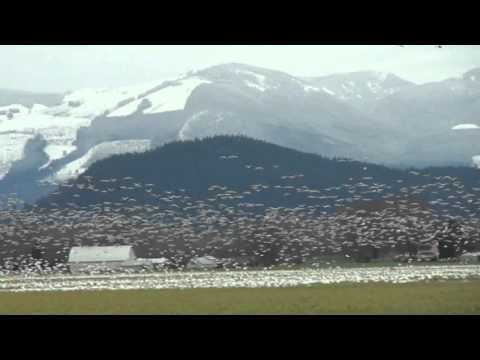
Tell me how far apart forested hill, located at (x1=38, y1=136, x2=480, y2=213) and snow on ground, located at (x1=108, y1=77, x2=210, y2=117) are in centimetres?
39

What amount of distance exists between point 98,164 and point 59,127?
561 mm

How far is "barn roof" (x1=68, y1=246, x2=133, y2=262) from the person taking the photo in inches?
307

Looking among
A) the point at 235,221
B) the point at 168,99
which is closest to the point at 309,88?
the point at 168,99

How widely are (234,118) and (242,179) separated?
2.07 ft

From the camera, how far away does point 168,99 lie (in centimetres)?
783

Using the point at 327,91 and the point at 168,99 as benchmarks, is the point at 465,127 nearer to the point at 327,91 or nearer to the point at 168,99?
the point at 327,91

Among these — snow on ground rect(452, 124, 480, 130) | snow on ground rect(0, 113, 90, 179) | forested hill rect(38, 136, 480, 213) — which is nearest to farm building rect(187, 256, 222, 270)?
forested hill rect(38, 136, 480, 213)

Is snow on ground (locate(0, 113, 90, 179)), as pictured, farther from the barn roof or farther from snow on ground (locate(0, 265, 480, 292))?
snow on ground (locate(0, 265, 480, 292))

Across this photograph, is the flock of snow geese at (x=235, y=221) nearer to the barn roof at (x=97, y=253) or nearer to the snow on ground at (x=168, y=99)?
the barn roof at (x=97, y=253)
